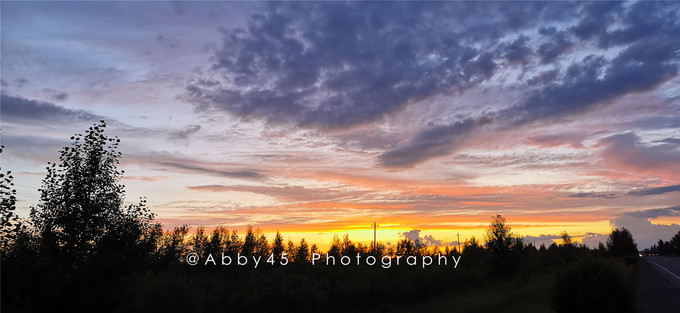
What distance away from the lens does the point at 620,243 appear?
9338 centimetres

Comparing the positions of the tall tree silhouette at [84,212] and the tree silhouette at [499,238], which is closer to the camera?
the tall tree silhouette at [84,212]

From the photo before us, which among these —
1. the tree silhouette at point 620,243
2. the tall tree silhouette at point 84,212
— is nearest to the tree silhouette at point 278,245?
the tree silhouette at point 620,243

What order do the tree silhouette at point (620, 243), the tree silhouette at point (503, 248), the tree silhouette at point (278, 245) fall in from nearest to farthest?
1. the tree silhouette at point (503, 248)
2. the tree silhouette at point (620, 243)
3. the tree silhouette at point (278, 245)

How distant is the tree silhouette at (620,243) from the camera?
90581mm

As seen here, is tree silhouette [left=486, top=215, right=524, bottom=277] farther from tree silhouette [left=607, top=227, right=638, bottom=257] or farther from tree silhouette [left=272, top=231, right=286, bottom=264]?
tree silhouette [left=272, top=231, right=286, bottom=264]

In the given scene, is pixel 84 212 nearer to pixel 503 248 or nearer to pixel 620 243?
pixel 503 248

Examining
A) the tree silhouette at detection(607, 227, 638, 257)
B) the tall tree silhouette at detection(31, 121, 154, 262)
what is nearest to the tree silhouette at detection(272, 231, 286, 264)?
the tree silhouette at detection(607, 227, 638, 257)

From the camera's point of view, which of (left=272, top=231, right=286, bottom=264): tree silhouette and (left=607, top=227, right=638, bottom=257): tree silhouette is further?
(left=272, top=231, right=286, bottom=264): tree silhouette

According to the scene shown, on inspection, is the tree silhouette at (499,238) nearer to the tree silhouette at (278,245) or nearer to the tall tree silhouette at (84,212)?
the tall tree silhouette at (84,212)

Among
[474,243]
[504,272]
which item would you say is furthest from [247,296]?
[474,243]

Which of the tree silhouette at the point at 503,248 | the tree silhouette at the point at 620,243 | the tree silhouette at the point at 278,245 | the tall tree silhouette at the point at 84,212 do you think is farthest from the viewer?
the tree silhouette at the point at 278,245

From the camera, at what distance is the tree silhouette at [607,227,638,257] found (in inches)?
3566

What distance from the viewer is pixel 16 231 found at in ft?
55.7

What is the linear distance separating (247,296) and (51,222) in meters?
27.7
